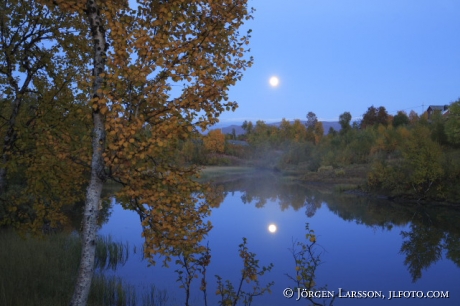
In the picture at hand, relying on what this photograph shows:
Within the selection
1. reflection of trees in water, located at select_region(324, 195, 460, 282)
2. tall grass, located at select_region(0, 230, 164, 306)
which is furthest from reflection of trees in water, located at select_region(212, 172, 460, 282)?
tall grass, located at select_region(0, 230, 164, 306)

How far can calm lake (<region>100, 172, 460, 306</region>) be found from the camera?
46.8 feet

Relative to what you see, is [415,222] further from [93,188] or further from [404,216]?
[93,188]

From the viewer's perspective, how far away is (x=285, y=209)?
3369 centimetres

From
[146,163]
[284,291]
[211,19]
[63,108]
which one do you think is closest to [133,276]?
[284,291]

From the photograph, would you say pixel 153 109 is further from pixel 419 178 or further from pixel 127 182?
pixel 419 178

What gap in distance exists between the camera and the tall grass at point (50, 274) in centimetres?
927

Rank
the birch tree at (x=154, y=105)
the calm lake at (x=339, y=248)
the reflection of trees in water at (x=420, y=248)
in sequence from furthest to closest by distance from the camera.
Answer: the reflection of trees in water at (x=420, y=248), the calm lake at (x=339, y=248), the birch tree at (x=154, y=105)

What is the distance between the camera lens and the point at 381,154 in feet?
191

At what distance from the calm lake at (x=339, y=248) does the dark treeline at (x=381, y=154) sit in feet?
11.9

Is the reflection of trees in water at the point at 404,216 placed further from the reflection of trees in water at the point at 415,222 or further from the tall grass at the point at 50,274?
the tall grass at the point at 50,274

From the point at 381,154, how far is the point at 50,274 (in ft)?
179

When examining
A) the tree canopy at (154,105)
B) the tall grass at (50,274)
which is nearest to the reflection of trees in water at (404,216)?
the tall grass at (50,274)

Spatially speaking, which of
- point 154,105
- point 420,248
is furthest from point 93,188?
point 420,248

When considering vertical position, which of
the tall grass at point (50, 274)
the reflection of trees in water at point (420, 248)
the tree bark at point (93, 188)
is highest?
the tree bark at point (93, 188)
